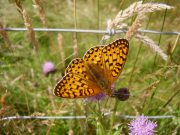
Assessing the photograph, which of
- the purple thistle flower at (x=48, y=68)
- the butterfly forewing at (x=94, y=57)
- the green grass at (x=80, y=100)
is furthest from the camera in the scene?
the purple thistle flower at (x=48, y=68)

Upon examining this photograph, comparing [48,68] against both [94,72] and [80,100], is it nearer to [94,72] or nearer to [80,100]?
[80,100]

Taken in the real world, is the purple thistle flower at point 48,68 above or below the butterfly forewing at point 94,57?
below

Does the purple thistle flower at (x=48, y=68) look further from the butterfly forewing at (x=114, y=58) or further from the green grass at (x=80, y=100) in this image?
the butterfly forewing at (x=114, y=58)

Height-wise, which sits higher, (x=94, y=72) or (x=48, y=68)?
(x=94, y=72)

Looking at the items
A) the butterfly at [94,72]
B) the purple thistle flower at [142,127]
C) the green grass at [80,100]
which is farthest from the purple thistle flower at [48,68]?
the purple thistle flower at [142,127]

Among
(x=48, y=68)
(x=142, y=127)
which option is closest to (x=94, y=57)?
(x=142, y=127)

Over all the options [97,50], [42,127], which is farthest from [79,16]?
[97,50]

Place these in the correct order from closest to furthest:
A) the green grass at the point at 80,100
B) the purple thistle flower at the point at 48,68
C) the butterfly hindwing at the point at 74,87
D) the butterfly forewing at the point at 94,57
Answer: the butterfly hindwing at the point at 74,87 < the butterfly forewing at the point at 94,57 < the green grass at the point at 80,100 < the purple thistle flower at the point at 48,68
